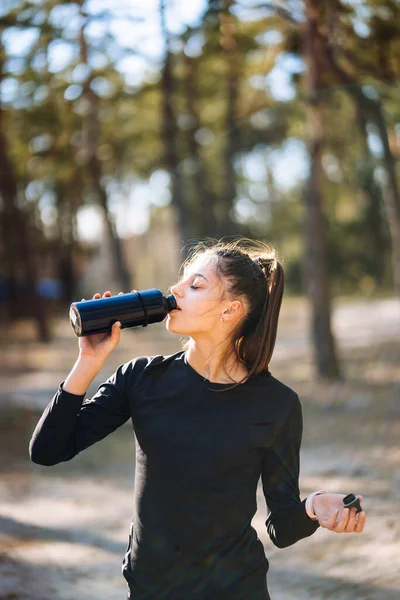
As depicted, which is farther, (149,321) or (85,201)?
(85,201)

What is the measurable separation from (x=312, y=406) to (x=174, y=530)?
7943mm

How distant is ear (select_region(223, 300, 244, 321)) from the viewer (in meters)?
2.14

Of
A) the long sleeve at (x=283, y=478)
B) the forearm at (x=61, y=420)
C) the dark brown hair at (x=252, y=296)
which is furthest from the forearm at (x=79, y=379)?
the long sleeve at (x=283, y=478)

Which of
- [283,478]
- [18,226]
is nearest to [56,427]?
[283,478]

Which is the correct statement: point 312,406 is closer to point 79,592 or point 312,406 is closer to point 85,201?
point 79,592

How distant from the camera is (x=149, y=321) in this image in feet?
6.70

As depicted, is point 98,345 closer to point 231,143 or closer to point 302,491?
point 302,491

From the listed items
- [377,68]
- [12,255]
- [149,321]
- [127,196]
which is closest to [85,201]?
[127,196]

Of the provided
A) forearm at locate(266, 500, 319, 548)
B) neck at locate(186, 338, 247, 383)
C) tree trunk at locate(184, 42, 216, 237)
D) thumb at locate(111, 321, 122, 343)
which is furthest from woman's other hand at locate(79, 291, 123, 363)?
tree trunk at locate(184, 42, 216, 237)

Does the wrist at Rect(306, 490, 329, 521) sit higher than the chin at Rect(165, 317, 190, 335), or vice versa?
the chin at Rect(165, 317, 190, 335)

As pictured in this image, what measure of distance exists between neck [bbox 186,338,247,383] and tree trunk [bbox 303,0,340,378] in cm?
872

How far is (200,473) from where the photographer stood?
1969 mm

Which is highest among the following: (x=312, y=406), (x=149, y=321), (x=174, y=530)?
(x=149, y=321)

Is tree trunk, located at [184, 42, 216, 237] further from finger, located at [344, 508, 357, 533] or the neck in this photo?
finger, located at [344, 508, 357, 533]
